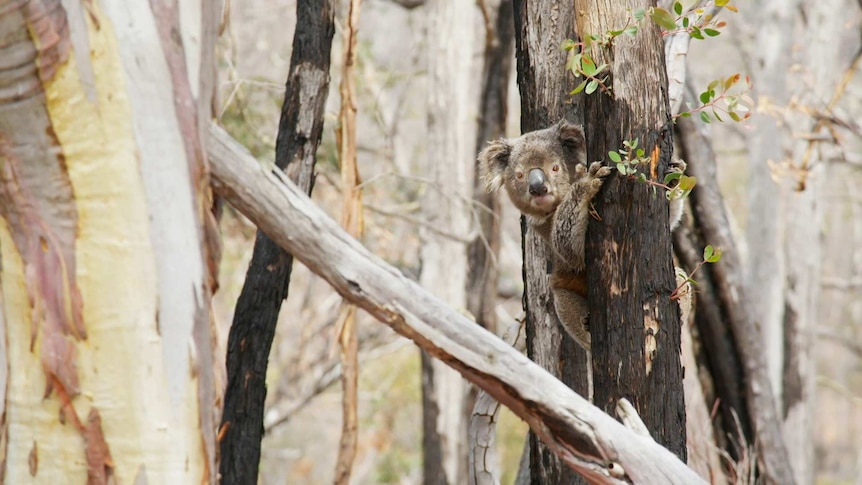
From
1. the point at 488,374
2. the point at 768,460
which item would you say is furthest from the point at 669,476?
the point at 768,460

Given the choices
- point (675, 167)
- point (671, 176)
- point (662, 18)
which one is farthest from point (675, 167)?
point (662, 18)

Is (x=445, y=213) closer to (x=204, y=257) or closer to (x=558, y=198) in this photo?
(x=558, y=198)

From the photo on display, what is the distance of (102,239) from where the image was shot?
217 cm

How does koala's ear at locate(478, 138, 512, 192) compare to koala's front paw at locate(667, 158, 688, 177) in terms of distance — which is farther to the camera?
koala's ear at locate(478, 138, 512, 192)

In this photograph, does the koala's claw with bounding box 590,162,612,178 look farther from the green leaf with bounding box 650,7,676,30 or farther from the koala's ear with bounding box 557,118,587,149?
the koala's ear with bounding box 557,118,587,149

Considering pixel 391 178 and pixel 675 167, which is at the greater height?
pixel 391 178

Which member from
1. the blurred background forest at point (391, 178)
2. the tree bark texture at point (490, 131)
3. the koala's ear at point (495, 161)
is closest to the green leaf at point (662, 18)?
the koala's ear at point (495, 161)

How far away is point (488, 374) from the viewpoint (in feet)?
7.86

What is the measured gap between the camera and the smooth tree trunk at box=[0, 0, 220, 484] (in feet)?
6.97

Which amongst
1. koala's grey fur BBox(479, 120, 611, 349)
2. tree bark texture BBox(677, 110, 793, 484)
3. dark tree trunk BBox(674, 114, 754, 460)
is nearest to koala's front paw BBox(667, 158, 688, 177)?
koala's grey fur BBox(479, 120, 611, 349)

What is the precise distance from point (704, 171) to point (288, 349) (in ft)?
27.3

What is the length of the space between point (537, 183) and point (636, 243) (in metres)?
1.07

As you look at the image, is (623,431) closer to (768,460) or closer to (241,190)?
(241,190)

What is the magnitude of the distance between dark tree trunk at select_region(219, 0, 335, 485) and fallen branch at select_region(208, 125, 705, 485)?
197 centimetres
